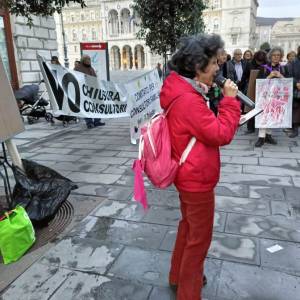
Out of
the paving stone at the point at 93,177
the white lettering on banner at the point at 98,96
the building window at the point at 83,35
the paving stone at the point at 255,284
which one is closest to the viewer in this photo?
the paving stone at the point at 255,284

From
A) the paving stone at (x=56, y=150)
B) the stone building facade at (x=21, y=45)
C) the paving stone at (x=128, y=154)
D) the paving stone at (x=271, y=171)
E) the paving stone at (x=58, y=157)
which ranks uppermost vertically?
the stone building facade at (x=21, y=45)

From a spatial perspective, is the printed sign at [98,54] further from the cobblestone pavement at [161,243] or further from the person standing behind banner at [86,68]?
the cobblestone pavement at [161,243]

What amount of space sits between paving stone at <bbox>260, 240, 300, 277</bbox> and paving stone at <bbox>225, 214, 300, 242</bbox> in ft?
0.37

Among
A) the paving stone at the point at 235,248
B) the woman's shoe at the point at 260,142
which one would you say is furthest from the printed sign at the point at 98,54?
the paving stone at the point at 235,248

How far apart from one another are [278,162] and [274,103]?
1.47 m

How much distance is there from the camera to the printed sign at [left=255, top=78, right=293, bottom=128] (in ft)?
21.0

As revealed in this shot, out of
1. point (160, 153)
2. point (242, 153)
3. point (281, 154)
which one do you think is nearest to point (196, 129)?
point (160, 153)

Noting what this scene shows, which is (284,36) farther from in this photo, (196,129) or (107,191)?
(196,129)

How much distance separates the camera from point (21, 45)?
11047mm

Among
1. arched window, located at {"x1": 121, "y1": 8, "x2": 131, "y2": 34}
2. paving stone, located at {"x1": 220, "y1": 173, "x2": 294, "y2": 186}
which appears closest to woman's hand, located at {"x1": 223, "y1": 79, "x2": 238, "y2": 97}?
paving stone, located at {"x1": 220, "y1": 173, "x2": 294, "y2": 186}

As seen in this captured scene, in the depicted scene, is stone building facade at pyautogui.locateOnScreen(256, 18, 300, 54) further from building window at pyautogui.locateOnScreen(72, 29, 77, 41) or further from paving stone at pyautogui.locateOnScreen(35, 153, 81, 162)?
paving stone at pyautogui.locateOnScreen(35, 153, 81, 162)

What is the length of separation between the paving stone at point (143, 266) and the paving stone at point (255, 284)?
43 centimetres

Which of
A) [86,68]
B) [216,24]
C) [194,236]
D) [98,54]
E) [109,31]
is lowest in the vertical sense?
[194,236]

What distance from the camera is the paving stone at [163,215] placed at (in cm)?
354
